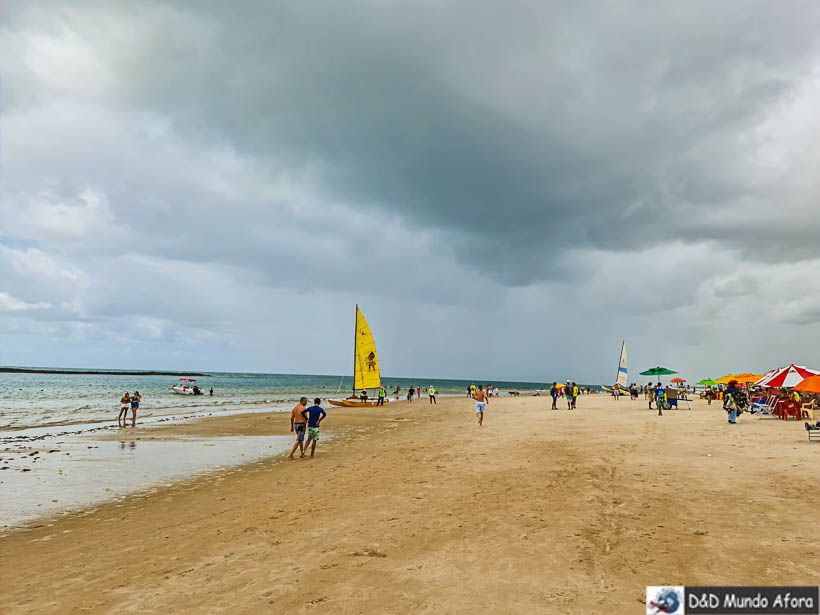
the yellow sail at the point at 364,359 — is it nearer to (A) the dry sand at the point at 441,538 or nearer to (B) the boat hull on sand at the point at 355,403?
(B) the boat hull on sand at the point at 355,403

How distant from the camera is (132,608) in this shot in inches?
206

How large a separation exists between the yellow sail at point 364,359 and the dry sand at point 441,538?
89.7 ft

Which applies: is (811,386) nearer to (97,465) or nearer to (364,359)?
(97,465)

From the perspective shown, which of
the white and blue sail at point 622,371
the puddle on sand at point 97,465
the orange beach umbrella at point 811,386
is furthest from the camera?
the white and blue sail at point 622,371

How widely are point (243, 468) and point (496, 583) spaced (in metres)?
11.4

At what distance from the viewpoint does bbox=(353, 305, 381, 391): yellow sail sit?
4062 cm

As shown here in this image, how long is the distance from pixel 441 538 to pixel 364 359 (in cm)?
3503

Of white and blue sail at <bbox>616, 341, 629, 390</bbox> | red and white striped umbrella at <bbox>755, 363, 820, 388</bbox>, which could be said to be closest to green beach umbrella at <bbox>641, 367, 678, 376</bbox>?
red and white striped umbrella at <bbox>755, 363, 820, 388</bbox>

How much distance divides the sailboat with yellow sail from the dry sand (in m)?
27.3

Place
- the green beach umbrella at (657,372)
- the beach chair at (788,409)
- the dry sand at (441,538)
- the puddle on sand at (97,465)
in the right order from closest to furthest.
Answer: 1. the dry sand at (441,538)
2. the puddle on sand at (97,465)
3. the beach chair at (788,409)
4. the green beach umbrella at (657,372)

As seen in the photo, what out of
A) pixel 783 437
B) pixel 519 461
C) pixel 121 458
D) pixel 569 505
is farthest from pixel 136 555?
pixel 783 437

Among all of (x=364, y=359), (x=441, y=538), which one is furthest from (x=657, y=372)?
(x=441, y=538)

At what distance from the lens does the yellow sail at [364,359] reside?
4062 centimetres

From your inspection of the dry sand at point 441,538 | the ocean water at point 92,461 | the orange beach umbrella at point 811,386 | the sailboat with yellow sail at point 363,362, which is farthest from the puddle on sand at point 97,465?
the orange beach umbrella at point 811,386
